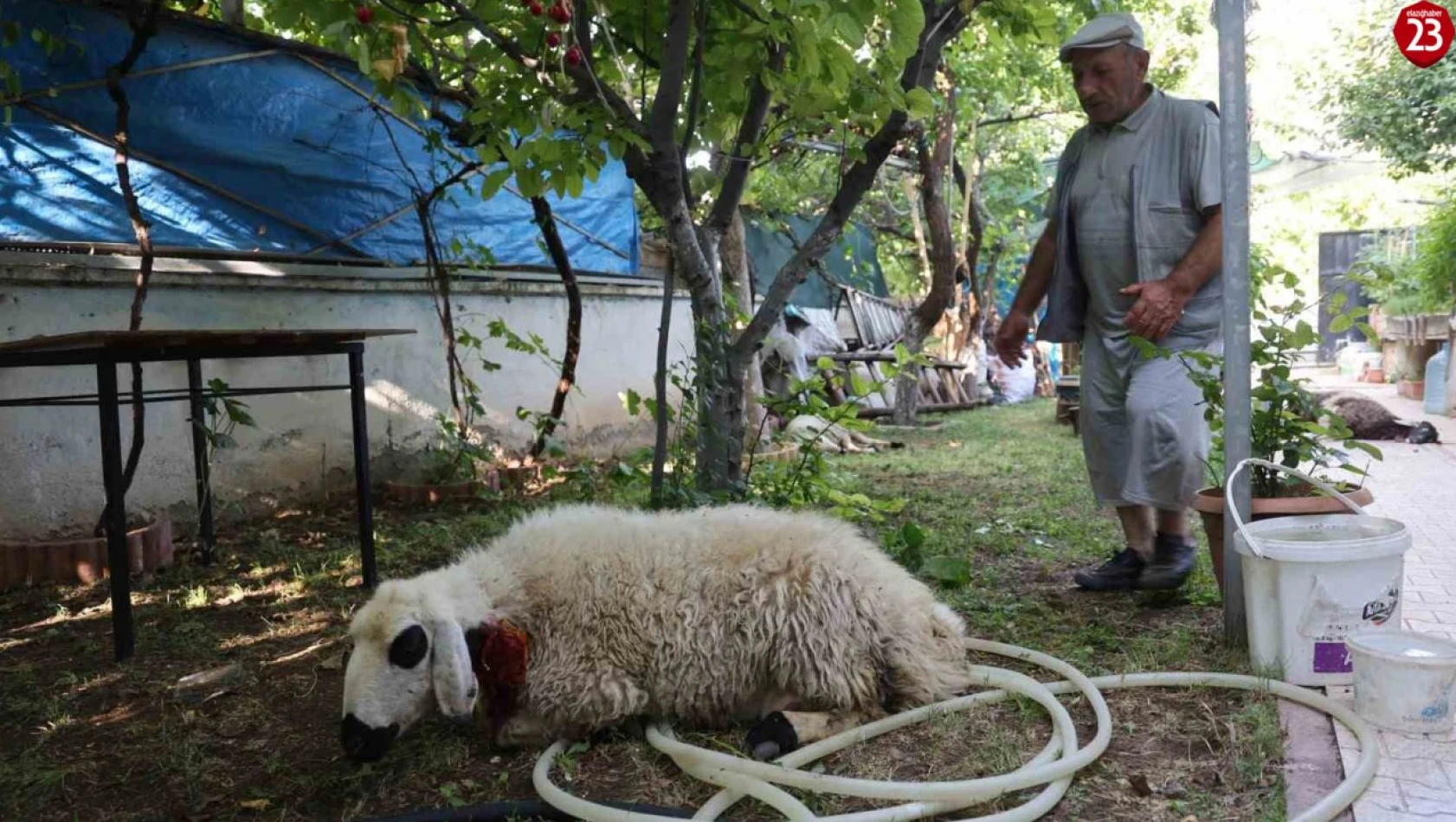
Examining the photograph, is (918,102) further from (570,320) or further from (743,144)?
(570,320)

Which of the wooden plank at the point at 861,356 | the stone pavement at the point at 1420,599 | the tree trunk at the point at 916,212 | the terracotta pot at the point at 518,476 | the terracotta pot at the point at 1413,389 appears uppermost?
the tree trunk at the point at 916,212

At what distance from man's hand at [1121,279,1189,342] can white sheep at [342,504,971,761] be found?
4.81 ft

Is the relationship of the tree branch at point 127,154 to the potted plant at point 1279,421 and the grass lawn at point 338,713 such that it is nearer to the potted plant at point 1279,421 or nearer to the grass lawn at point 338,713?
the grass lawn at point 338,713

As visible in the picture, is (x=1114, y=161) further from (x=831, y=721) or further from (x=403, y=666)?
(x=403, y=666)

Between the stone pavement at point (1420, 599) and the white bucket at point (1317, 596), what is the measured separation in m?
0.13

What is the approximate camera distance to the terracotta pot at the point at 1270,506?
10.4 feet

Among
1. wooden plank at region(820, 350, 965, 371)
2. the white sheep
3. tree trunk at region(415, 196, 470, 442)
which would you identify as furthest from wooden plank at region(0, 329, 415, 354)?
wooden plank at region(820, 350, 965, 371)

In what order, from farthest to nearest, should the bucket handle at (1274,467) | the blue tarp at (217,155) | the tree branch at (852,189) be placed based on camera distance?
the blue tarp at (217,155) → the tree branch at (852,189) → the bucket handle at (1274,467)

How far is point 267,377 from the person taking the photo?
604 cm

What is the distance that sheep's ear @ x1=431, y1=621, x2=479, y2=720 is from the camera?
8.04 feet

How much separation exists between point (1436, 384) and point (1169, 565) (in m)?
9.49

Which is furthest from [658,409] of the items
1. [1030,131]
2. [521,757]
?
[1030,131]

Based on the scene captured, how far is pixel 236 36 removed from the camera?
242 inches

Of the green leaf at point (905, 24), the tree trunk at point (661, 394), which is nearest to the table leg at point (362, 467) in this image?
the tree trunk at point (661, 394)
